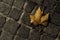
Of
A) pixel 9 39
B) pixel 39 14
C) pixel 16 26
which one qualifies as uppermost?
pixel 39 14

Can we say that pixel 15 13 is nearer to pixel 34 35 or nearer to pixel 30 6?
pixel 30 6

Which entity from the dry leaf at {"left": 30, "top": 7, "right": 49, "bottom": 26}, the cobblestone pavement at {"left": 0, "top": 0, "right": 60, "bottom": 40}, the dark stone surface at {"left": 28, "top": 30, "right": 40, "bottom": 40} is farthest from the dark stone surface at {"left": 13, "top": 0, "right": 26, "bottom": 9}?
the dark stone surface at {"left": 28, "top": 30, "right": 40, "bottom": 40}

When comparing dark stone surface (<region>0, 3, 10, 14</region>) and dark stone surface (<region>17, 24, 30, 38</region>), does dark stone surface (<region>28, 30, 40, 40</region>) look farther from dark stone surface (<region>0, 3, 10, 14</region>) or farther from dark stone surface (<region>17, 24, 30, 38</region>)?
dark stone surface (<region>0, 3, 10, 14</region>)

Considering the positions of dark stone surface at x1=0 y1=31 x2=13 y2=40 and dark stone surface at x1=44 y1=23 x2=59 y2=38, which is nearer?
dark stone surface at x1=44 y1=23 x2=59 y2=38

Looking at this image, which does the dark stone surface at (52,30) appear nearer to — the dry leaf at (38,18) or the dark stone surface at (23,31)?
the dry leaf at (38,18)

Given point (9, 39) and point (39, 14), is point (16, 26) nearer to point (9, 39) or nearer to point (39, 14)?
point (9, 39)

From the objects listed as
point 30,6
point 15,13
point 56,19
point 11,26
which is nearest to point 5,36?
point 11,26

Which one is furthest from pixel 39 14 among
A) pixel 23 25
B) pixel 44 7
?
pixel 23 25
